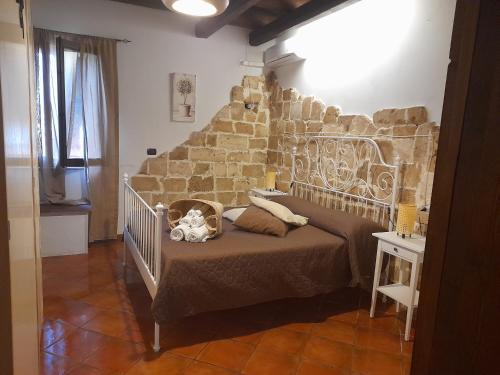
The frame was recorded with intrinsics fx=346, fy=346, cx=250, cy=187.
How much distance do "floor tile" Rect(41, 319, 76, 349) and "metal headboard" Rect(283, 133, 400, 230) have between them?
2520 mm

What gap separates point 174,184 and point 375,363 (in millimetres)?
3086

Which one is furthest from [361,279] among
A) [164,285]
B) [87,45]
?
[87,45]

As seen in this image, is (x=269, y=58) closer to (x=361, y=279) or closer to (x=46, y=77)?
(x=46, y=77)

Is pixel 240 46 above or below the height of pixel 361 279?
above

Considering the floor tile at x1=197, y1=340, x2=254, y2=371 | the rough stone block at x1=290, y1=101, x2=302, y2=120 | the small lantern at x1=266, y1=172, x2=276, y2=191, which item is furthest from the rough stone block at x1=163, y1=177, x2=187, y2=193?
the floor tile at x1=197, y1=340, x2=254, y2=371

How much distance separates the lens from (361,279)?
8.86 feet

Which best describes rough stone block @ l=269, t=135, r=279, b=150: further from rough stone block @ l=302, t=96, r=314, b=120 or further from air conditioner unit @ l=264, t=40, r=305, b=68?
air conditioner unit @ l=264, t=40, r=305, b=68

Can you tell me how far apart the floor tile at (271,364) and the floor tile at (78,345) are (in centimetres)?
96

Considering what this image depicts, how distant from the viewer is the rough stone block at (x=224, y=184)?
4682 millimetres

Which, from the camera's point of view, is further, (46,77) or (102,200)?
(102,200)

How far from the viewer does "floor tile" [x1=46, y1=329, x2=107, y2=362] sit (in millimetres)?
2066

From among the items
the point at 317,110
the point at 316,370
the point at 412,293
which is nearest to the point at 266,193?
the point at 317,110

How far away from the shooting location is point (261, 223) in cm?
279

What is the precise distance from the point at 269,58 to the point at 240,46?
44 centimetres
